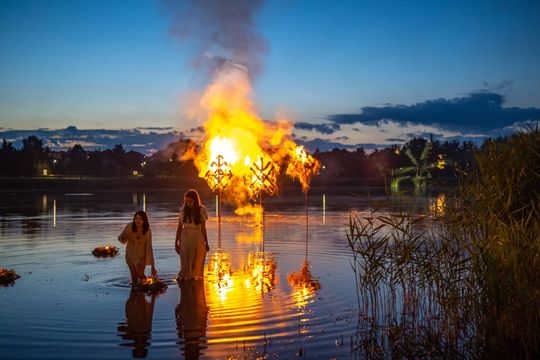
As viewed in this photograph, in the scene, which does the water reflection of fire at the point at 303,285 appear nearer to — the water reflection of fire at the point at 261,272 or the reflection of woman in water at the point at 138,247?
the water reflection of fire at the point at 261,272

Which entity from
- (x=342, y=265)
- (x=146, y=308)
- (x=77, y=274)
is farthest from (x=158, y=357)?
(x=342, y=265)

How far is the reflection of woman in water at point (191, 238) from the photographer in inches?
552

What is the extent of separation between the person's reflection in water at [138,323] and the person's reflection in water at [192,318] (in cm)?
48

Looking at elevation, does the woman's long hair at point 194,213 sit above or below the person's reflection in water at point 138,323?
above

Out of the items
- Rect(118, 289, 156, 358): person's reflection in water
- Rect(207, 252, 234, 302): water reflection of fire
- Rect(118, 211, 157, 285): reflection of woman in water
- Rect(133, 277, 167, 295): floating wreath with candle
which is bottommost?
Rect(118, 289, 156, 358): person's reflection in water

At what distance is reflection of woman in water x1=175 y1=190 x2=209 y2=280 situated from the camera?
14.0 meters

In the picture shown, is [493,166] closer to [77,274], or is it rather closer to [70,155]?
[77,274]

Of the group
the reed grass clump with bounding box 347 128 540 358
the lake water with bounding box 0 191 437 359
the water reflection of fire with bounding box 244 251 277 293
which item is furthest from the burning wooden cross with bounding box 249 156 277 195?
the reed grass clump with bounding box 347 128 540 358

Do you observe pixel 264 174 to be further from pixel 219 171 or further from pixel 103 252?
pixel 103 252

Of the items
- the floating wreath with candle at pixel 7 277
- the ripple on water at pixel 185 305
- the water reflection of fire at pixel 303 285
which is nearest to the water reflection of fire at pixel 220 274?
the ripple on water at pixel 185 305

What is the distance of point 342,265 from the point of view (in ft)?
54.4

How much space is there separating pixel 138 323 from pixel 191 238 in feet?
13.4

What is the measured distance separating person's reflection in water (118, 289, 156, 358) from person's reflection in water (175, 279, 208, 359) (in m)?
0.48

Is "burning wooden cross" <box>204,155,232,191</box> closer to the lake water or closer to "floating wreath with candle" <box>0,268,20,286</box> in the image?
the lake water
